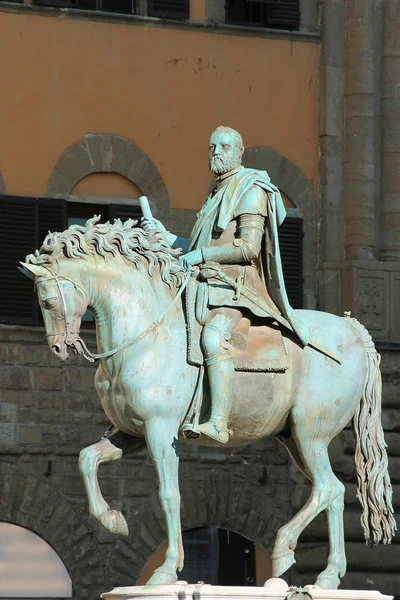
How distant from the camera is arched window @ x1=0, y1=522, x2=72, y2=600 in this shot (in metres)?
20.4

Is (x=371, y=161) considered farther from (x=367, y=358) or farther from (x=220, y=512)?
(x=367, y=358)

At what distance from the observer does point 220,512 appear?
69.3 ft

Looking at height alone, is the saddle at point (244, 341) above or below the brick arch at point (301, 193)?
below

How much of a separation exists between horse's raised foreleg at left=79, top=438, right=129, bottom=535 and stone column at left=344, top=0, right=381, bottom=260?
27.3 feet

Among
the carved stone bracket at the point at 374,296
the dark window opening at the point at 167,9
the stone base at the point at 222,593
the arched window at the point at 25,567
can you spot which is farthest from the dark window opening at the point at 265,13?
the stone base at the point at 222,593

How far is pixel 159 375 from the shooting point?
13734 millimetres

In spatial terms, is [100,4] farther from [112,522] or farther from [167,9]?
[112,522]

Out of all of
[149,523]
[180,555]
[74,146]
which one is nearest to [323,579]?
[180,555]

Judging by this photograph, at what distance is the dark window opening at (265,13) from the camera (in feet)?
72.6

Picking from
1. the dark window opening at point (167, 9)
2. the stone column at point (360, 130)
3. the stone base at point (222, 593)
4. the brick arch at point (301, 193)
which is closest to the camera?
the stone base at point (222, 593)

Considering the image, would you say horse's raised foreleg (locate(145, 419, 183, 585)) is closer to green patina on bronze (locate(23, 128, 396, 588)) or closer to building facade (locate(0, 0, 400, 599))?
green patina on bronze (locate(23, 128, 396, 588))

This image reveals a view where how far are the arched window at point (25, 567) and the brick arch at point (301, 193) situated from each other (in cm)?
358

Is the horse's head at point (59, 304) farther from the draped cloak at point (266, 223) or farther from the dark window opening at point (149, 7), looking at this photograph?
the dark window opening at point (149, 7)

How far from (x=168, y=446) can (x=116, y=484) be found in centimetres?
715
